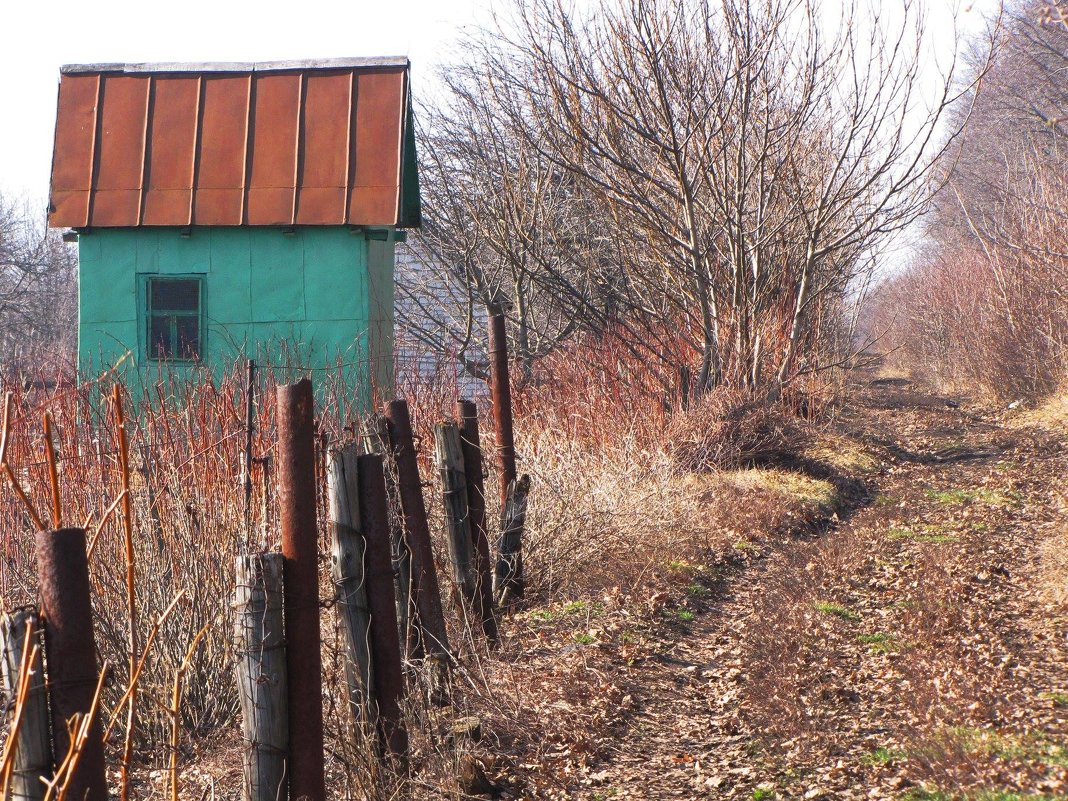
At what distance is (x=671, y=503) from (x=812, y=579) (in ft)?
4.87

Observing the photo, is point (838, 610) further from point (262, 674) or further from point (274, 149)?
point (274, 149)

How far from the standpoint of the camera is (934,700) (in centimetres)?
490

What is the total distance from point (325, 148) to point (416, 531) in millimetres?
9100

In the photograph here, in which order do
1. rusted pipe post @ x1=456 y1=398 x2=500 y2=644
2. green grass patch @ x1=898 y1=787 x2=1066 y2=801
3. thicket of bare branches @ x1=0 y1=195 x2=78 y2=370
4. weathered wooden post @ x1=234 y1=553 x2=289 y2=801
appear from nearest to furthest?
weathered wooden post @ x1=234 y1=553 x2=289 y2=801
green grass patch @ x1=898 y1=787 x2=1066 y2=801
rusted pipe post @ x1=456 y1=398 x2=500 y2=644
thicket of bare branches @ x1=0 y1=195 x2=78 y2=370

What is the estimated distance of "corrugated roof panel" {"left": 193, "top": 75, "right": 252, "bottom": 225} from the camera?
1268 cm

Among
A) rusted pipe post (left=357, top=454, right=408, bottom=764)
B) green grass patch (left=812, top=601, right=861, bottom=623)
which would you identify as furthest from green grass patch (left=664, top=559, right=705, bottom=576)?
rusted pipe post (left=357, top=454, right=408, bottom=764)

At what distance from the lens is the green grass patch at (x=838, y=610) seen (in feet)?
21.9

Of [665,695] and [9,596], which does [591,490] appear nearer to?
[665,695]

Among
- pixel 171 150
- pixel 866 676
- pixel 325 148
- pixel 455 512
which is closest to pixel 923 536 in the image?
pixel 866 676

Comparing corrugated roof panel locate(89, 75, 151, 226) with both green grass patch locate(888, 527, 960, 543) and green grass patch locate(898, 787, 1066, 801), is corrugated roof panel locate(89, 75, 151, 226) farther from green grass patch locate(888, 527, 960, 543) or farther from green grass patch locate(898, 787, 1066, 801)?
green grass patch locate(898, 787, 1066, 801)

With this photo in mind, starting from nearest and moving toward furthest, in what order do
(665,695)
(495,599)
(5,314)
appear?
(665,695) < (495,599) < (5,314)

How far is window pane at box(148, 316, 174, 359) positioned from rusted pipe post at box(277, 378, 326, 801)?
1003cm

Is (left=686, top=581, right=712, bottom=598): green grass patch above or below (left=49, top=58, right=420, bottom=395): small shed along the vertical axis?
below

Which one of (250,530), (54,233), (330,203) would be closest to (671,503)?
(250,530)
